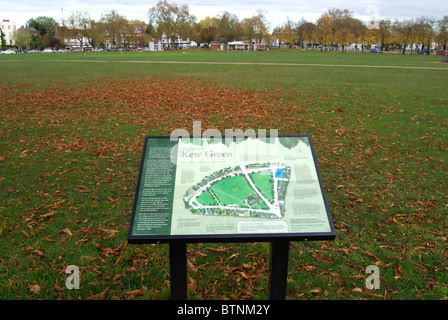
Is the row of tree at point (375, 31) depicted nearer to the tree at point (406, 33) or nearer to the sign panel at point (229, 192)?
the tree at point (406, 33)

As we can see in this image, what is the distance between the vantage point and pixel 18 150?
8.73 meters

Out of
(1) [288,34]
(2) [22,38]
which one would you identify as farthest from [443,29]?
(2) [22,38]

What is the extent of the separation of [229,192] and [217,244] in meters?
1.90

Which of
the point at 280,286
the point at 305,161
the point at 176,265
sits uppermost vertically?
the point at 305,161

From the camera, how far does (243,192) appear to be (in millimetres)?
3521

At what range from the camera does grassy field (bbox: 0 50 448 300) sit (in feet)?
13.8

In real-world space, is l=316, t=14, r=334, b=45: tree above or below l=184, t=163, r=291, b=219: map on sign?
above

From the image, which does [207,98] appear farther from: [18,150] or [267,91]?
[18,150]

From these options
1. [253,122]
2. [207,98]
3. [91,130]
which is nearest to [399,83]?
[207,98]

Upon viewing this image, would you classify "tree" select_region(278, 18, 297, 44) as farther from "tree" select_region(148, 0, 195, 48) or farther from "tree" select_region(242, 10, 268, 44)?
"tree" select_region(148, 0, 195, 48)

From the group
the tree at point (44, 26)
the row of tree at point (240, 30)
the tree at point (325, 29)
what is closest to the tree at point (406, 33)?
the row of tree at point (240, 30)

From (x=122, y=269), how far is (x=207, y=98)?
12243 mm

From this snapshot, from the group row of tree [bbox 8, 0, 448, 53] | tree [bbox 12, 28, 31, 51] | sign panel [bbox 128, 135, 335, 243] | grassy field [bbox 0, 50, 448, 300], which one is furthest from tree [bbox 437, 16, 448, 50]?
tree [bbox 12, 28, 31, 51]

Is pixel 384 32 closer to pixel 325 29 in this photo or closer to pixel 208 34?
pixel 325 29
